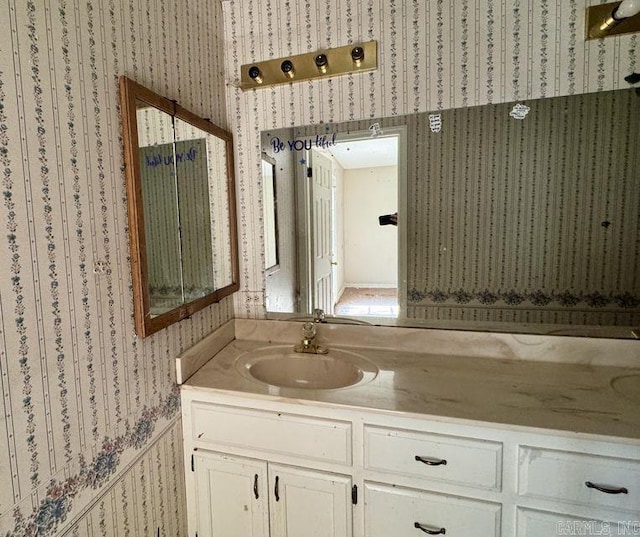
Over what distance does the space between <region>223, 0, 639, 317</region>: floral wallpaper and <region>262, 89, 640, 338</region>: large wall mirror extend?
0.05 metres

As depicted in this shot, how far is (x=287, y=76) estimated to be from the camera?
1.43m

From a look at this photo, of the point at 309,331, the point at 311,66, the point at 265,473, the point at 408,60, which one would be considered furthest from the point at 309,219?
the point at 265,473

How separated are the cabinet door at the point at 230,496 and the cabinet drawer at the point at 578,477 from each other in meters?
0.77

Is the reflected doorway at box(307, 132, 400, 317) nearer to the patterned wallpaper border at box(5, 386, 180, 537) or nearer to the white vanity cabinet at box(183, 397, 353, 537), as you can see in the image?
the white vanity cabinet at box(183, 397, 353, 537)

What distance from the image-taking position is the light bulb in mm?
1025

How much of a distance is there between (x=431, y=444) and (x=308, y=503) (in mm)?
450

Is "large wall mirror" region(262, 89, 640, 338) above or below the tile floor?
above

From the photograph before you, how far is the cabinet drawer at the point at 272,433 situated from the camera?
106 centimetres

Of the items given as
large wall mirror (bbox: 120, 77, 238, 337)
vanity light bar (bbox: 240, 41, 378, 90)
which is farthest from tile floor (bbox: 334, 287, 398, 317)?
vanity light bar (bbox: 240, 41, 378, 90)

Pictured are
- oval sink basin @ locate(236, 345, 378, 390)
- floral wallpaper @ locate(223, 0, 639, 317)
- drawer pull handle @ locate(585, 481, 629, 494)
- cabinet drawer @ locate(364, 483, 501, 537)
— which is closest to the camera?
drawer pull handle @ locate(585, 481, 629, 494)

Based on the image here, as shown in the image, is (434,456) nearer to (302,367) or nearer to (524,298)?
(302,367)

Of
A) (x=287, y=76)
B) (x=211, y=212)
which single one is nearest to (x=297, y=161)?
(x=287, y=76)

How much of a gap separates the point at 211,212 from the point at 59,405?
34.2 inches

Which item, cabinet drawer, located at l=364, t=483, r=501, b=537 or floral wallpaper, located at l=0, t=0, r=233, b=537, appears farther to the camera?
cabinet drawer, located at l=364, t=483, r=501, b=537
